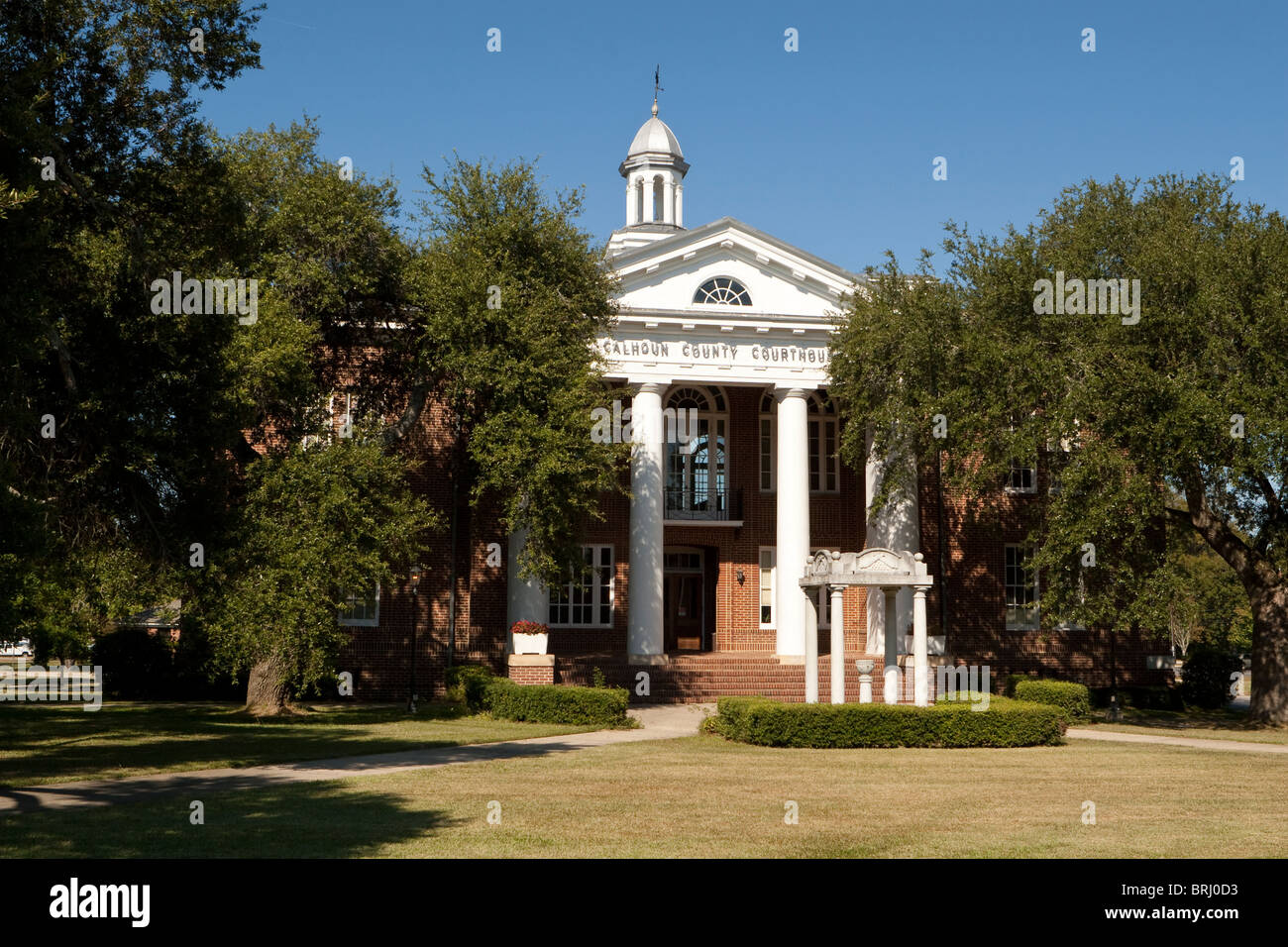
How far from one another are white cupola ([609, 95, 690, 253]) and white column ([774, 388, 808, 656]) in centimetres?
1588

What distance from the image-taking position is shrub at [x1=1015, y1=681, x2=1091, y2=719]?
26047 mm

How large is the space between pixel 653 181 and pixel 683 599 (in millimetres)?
18426

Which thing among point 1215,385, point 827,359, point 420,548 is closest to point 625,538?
point 827,359

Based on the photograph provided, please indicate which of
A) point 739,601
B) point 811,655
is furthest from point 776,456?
point 811,655

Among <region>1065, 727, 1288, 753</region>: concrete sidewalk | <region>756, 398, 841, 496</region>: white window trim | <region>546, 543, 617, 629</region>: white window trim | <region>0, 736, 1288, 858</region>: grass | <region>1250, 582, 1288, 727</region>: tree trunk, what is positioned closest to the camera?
<region>0, 736, 1288, 858</region>: grass

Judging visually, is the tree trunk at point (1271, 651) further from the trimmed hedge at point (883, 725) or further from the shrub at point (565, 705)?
the shrub at point (565, 705)

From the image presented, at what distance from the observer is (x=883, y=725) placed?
20391 mm

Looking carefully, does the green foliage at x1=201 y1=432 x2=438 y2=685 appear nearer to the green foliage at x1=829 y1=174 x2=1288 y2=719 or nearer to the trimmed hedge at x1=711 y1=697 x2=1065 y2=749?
the trimmed hedge at x1=711 y1=697 x2=1065 y2=749

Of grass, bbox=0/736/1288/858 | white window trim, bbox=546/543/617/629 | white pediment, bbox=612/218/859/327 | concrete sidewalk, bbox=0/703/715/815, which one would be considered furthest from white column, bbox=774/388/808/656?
grass, bbox=0/736/1288/858

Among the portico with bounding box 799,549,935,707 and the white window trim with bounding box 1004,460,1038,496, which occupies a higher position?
the white window trim with bounding box 1004,460,1038,496

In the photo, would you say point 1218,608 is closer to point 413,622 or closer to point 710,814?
point 413,622

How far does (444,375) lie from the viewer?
91.9 ft

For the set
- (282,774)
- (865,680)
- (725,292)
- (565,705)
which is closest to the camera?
(282,774)
